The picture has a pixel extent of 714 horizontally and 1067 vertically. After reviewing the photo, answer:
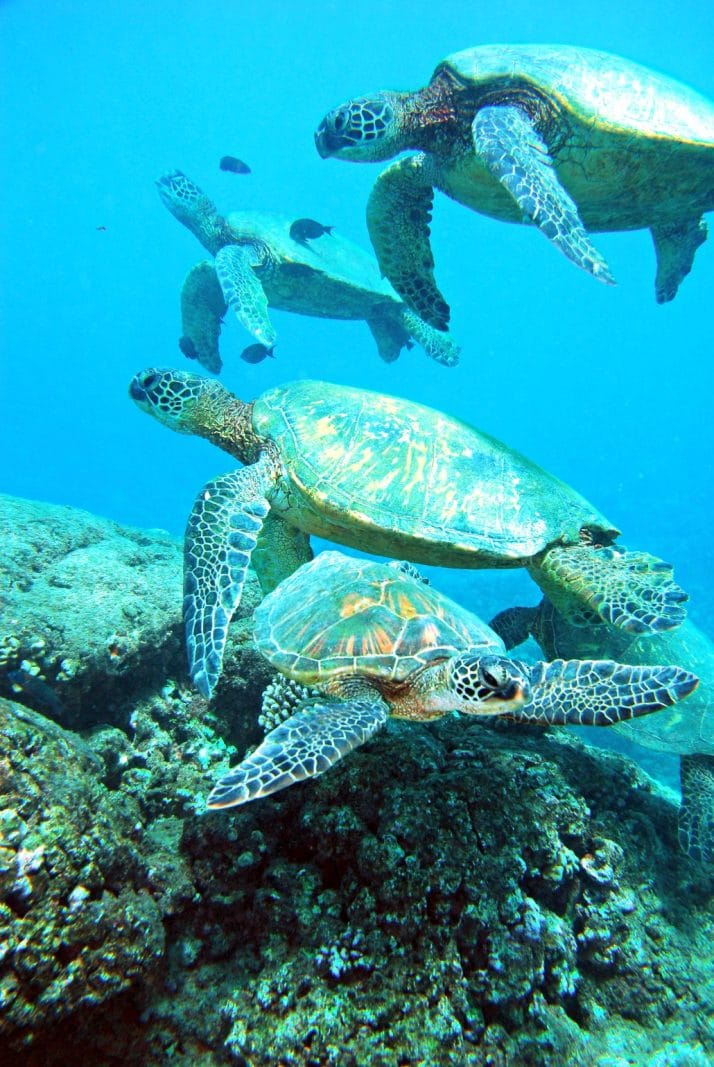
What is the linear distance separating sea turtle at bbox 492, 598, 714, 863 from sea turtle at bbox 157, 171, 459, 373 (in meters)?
6.89

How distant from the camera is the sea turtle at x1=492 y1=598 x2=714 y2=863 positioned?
14.6 ft

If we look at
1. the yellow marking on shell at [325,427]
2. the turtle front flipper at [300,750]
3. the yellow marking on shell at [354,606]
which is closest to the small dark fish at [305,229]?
the yellow marking on shell at [325,427]

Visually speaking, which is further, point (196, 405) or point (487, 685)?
point (196, 405)

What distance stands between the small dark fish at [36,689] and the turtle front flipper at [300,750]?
2.07 meters

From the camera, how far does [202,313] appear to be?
41.6 ft

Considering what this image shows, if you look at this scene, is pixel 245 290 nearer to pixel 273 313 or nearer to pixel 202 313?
pixel 202 313

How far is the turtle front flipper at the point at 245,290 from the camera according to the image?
8.93m

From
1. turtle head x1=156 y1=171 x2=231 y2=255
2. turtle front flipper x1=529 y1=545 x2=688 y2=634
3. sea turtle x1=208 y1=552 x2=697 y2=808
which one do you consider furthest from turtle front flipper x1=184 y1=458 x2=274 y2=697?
turtle head x1=156 y1=171 x2=231 y2=255

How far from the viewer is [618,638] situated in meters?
5.08

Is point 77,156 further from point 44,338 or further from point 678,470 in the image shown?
point 678,470

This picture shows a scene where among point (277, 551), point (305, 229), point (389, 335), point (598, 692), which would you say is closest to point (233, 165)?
point (305, 229)

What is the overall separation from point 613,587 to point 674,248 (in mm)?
5460

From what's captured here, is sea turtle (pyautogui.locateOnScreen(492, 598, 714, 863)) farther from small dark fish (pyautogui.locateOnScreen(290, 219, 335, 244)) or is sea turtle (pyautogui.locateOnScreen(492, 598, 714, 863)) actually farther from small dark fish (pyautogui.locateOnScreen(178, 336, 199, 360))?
small dark fish (pyautogui.locateOnScreen(178, 336, 199, 360))

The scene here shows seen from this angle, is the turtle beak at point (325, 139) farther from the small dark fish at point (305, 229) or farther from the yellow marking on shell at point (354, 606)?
the small dark fish at point (305, 229)
